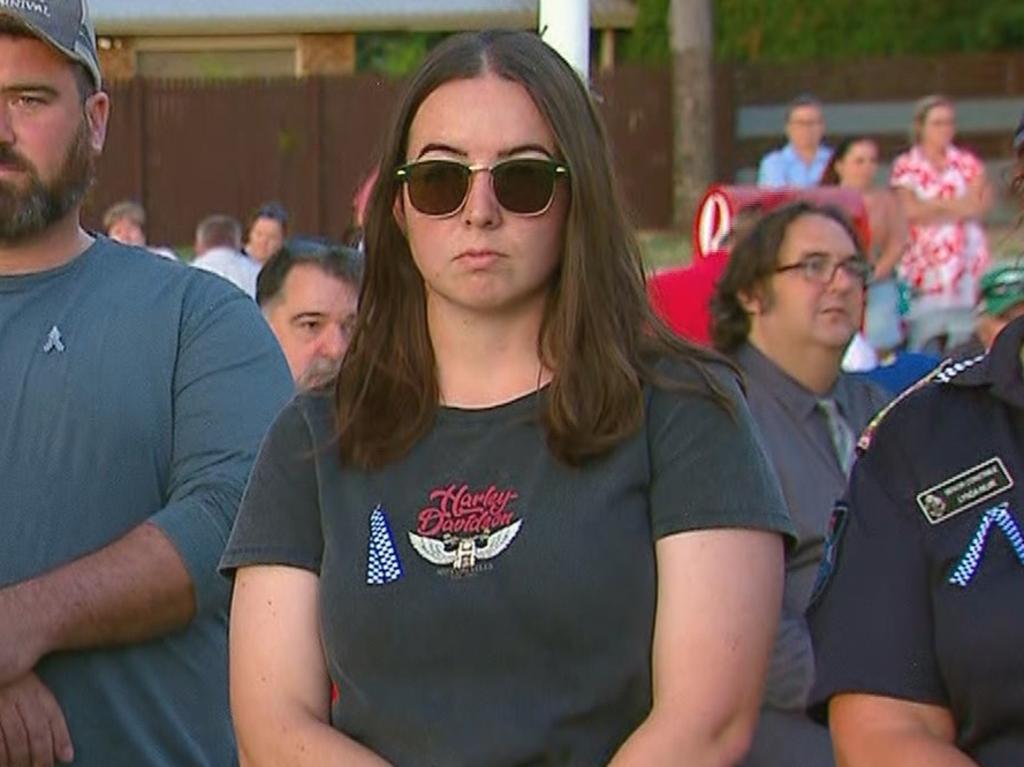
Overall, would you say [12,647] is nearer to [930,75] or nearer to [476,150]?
[476,150]

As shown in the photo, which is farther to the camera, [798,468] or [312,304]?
[312,304]

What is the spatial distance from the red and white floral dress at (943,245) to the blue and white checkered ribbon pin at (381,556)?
1080 cm

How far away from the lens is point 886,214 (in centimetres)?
1287

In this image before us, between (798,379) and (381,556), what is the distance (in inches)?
116

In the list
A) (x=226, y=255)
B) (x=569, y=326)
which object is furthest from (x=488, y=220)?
(x=226, y=255)

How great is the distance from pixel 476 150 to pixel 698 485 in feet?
1.84

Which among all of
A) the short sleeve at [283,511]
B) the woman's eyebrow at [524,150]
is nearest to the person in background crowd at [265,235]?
the short sleeve at [283,511]

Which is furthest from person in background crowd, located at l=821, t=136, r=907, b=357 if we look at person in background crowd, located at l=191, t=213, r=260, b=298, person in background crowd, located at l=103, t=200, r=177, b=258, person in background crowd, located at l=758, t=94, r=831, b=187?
person in background crowd, located at l=103, t=200, r=177, b=258

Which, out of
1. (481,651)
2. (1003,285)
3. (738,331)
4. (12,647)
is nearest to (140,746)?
(12,647)

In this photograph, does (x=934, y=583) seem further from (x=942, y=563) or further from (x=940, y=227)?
(x=940, y=227)

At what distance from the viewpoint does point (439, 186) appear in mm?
2996

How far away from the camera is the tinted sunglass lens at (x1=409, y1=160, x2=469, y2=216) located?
2982 millimetres

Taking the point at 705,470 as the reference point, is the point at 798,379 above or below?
below

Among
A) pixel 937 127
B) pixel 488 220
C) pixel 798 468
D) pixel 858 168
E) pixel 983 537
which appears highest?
pixel 937 127
